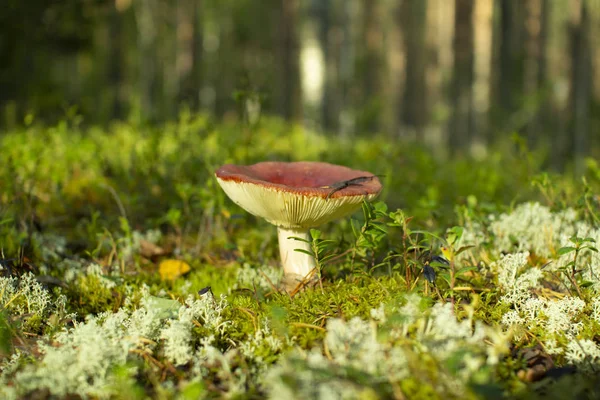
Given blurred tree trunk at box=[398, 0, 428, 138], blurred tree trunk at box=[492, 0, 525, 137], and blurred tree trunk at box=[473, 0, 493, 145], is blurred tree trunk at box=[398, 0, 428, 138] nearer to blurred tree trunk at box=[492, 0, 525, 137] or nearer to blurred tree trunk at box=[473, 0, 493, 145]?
blurred tree trunk at box=[473, 0, 493, 145]

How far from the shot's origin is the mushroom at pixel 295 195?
7.43 ft

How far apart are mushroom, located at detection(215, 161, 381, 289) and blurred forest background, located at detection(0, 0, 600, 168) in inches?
57.2

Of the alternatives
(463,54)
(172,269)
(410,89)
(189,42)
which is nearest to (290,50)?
(189,42)

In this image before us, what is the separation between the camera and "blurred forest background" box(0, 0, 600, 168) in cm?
785

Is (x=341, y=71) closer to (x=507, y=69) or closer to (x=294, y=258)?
(x=507, y=69)

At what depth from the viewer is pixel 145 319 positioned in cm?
213

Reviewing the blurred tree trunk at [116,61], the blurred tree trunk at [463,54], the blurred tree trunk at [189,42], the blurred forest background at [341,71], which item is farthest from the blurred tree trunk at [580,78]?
the blurred tree trunk at [116,61]

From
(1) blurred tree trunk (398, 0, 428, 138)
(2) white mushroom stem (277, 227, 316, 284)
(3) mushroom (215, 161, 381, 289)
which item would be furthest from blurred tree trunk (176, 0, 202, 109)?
(2) white mushroom stem (277, 227, 316, 284)

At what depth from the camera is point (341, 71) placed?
489 inches

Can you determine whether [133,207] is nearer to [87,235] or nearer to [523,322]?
[87,235]

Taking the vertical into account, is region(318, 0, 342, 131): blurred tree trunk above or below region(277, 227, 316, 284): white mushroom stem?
above

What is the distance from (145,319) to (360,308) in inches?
40.6

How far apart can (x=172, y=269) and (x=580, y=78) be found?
53.8 feet

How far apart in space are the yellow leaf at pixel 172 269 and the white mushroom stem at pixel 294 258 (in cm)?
77
